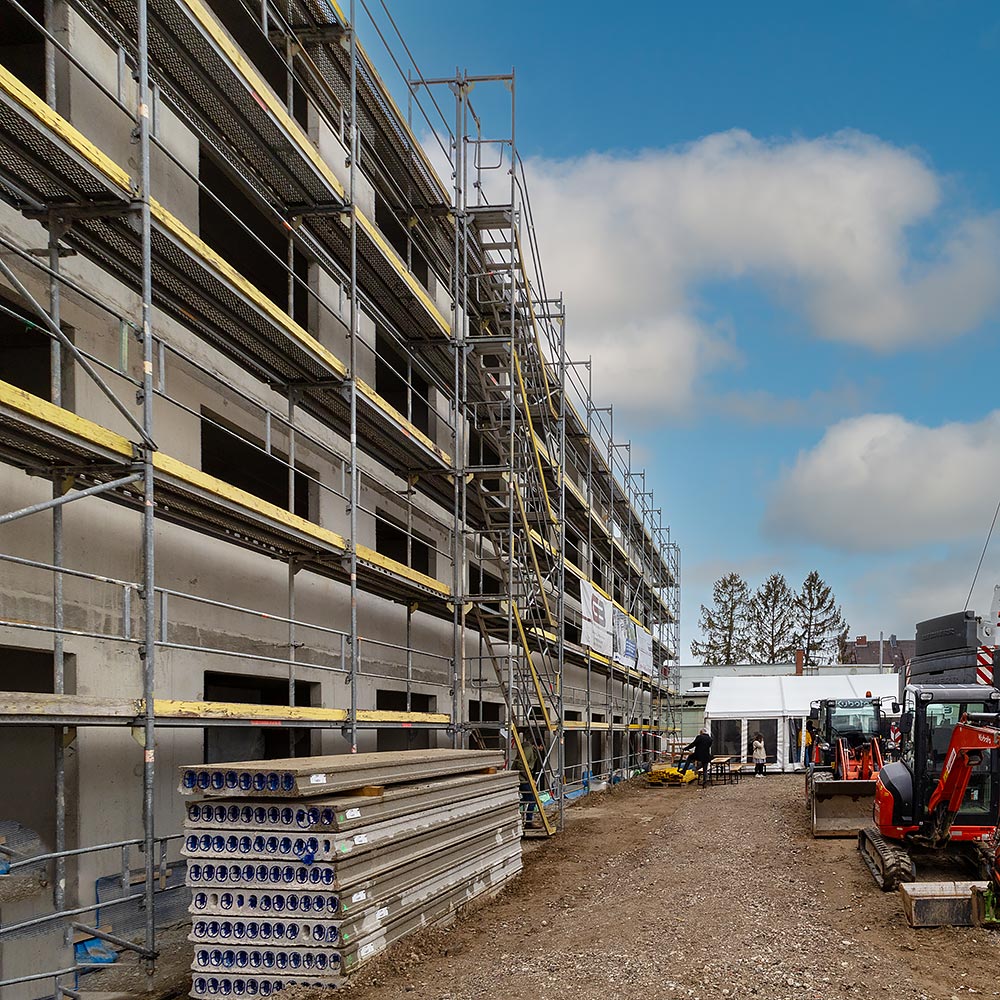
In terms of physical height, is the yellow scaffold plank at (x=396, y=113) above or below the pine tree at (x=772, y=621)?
above

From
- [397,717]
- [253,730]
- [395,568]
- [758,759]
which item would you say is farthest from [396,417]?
[758,759]

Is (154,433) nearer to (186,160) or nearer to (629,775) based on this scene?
(186,160)

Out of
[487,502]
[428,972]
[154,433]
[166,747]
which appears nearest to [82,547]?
[154,433]

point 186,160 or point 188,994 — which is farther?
point 186,160

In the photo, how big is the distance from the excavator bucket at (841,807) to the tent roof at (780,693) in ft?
62.3

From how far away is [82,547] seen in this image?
32.7 ft

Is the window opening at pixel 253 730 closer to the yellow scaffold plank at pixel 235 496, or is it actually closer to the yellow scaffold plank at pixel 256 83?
the yellow scaffold plank at pixel 235 496

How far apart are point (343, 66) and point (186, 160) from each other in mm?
3602

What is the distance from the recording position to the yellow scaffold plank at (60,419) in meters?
7.32

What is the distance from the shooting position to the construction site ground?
892cm

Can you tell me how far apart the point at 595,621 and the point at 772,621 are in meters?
50.9

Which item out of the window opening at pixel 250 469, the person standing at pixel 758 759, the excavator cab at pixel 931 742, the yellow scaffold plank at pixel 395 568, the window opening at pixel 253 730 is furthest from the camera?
the person standing at pixel 758 759

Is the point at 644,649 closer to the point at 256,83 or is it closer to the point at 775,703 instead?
the point at 775,703

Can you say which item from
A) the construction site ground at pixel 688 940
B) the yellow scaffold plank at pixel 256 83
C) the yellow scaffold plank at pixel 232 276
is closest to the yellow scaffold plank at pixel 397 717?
the construction site ground at pixel 688 940
